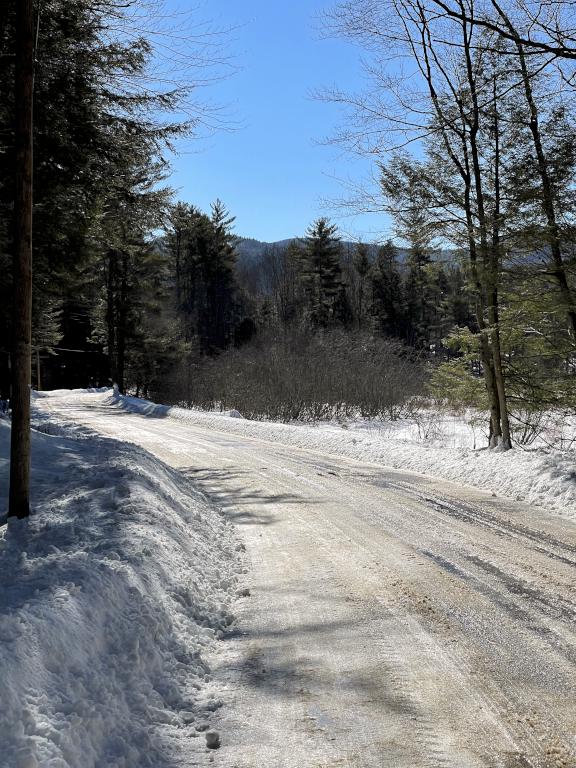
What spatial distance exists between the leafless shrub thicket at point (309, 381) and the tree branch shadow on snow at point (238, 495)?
14.0 meters

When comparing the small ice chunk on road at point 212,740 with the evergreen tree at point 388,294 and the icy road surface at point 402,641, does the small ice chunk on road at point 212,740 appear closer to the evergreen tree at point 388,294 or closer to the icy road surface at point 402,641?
the icy road surface at point 402,641

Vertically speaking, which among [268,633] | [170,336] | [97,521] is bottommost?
[268,633]

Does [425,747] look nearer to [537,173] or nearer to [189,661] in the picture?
[189,661]

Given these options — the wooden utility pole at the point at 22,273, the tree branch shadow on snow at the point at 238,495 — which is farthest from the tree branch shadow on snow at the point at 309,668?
the tree branch shadow on snow at the point at 238,495

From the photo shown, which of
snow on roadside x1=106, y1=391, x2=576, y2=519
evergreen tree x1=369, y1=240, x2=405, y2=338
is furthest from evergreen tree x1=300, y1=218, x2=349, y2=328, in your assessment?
snow on roadside x1=106, y1=391, x2=576, y2=519

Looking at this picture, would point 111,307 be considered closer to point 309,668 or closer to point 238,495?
point 238,495

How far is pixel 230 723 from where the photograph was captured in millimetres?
2873

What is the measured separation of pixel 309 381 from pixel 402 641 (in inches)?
852

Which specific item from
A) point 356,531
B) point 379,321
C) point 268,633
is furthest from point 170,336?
point 268,633

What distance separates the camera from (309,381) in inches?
995

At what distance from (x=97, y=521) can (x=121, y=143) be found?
6522 mm

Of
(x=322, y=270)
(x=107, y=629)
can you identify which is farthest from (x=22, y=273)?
(x=322, y=270)

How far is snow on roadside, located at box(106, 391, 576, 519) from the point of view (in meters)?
7.96

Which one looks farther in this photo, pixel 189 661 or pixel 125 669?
pixel 189 661
